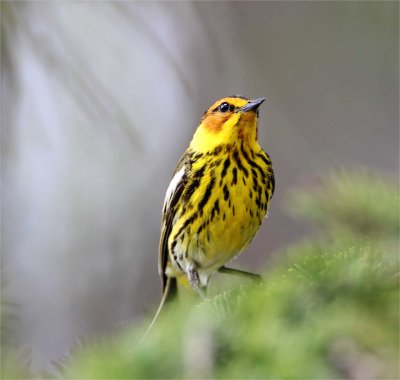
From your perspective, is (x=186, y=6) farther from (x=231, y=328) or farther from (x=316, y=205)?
(x=231, y=328)

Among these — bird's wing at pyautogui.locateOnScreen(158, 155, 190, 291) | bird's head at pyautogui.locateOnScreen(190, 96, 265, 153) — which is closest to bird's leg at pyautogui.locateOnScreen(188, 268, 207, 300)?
bird's wing at pyautogui.locateOnScreen(158, 155, 190, 291)

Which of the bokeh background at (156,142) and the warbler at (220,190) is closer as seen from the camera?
the warbler at (220,190)

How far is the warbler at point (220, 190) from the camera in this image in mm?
2271

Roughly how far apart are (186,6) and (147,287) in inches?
95.0

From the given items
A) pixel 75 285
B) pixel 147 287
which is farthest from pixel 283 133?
pixel 75 285

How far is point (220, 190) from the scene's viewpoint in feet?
7.43

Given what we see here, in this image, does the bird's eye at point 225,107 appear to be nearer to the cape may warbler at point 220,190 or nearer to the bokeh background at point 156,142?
the cape may warbler at point 220,190

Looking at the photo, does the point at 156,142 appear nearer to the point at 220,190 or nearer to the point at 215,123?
the point at 215,123

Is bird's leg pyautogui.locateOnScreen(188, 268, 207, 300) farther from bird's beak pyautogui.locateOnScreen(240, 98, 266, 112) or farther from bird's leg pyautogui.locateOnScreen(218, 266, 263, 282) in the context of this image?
bird's beak pyautogui.locateOnScreen(240, 98, 266, 112)

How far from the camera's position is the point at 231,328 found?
1.18m

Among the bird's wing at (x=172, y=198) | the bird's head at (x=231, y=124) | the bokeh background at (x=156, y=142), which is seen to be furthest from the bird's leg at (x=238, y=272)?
the bokeh background at (x=156, y=142)

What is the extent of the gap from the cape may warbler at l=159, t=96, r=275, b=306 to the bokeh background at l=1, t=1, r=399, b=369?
848 mm

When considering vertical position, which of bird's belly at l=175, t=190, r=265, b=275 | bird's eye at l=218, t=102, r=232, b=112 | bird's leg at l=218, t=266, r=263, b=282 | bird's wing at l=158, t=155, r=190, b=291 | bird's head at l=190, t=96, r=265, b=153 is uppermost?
bird's eye at l=218, t=102, r=232, b=112

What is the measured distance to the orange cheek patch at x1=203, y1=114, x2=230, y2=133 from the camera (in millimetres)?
2357
